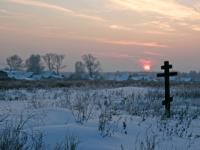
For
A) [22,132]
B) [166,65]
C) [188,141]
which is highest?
[166,65]

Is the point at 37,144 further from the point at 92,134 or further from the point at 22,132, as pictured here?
the point at 92,134

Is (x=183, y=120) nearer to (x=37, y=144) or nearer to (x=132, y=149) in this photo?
(x=132, y=149)

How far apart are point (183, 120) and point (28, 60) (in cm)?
15287

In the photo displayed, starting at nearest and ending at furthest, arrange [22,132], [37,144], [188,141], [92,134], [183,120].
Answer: [37,144], [22,132], [92,134], [188,141], [183,120]

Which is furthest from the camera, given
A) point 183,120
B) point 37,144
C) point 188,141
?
point 183,120

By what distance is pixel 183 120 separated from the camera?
1337 cm

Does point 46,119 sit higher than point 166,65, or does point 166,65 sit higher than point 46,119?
point 166,65

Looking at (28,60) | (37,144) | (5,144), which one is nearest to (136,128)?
(37,144)

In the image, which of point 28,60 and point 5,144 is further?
point 28,60

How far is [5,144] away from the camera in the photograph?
20.6ft

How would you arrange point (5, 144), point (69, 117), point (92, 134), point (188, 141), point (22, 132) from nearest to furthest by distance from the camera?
point (5, 144)
point (22, 132)
point (92, 134)
point (188, 141)
point (69, 117)

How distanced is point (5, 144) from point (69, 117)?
4369mm

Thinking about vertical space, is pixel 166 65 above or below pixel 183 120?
above

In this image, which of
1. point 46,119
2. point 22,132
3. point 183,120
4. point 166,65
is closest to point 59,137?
point 22,132
